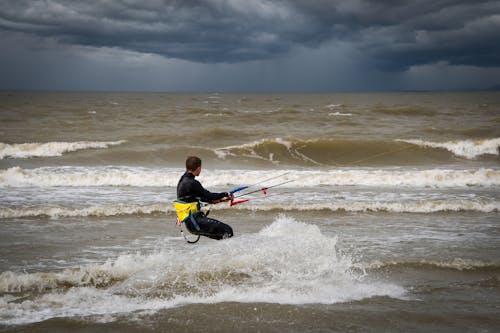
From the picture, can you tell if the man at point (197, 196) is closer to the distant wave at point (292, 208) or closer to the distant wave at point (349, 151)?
the distant wave at point (292, 208)

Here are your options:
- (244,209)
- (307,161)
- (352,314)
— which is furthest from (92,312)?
(307,161)

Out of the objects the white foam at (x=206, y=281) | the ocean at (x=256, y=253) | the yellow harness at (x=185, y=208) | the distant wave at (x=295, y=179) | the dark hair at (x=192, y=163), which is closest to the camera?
the ocean at (x=256, y=253)

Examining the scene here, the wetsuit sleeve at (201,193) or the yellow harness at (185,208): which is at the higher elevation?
the wetsuit sleeve at (201,193)

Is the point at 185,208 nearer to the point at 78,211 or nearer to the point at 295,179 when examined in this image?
the point at 78,211

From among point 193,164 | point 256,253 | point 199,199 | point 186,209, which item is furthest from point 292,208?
point 193,164

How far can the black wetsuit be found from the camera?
6988mm

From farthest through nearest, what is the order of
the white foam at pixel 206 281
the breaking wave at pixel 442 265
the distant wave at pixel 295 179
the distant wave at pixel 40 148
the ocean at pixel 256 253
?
the distant wave at pixel 40 148, the distant wave at pixel 295 179, the breaking wave at pixel 442 265, the white foam at pixel 206 281, the ocean at pixel 256 253

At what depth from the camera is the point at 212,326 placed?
218 inches

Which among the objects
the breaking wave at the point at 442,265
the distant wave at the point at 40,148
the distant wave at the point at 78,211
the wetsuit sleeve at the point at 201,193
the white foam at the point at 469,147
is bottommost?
the distant wave at the point at 78,211

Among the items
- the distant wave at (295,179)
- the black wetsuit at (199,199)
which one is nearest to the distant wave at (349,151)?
the distant wave at (295,179)

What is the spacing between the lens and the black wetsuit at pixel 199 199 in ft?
22.9

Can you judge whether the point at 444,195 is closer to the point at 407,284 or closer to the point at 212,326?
the point at 407,284

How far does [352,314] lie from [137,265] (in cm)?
362

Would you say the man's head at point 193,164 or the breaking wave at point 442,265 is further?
the breaking wave at point 442,265
